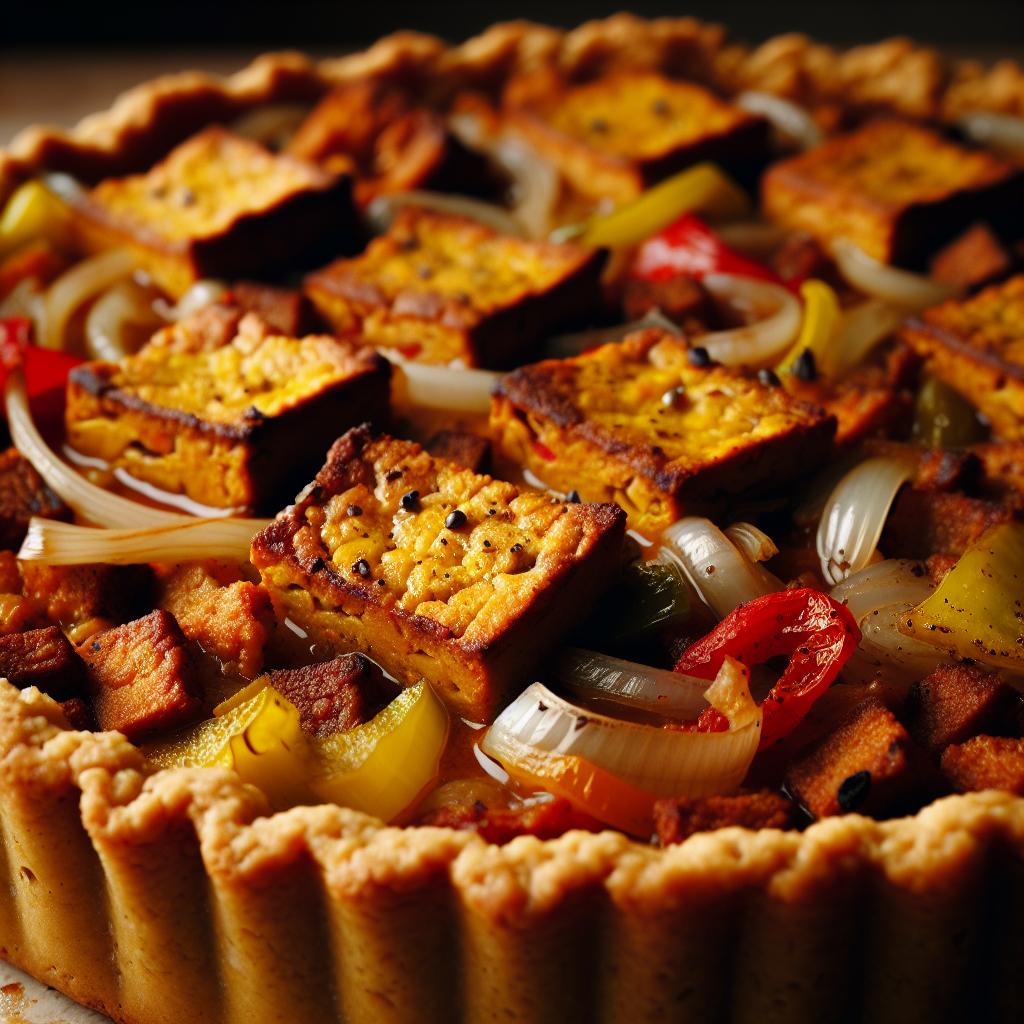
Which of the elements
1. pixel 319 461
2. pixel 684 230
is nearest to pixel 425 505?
pixel 319 461

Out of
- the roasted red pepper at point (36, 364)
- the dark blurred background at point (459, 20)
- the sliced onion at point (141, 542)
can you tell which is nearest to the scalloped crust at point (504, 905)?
the sliced onion at point (141, 542)

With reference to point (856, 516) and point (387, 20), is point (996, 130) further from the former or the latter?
point (387, 20)

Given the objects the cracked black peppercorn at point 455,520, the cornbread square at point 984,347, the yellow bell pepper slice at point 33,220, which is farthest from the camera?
the yellow bell pepper slice at point 33,220

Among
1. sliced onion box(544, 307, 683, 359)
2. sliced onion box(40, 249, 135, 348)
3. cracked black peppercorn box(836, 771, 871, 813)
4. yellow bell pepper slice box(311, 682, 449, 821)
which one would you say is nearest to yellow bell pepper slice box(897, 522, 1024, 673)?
cracked black peppercorn box(836, 771, 871, 813)

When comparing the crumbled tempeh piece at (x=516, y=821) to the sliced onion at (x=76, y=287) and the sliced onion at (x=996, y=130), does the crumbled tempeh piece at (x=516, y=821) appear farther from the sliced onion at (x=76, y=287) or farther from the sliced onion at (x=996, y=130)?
the sliced onion at (x=996, y=130)

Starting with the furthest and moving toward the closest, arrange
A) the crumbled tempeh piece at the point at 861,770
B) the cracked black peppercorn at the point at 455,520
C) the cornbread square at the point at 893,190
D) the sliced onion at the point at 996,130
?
the sliced onion at the point at 996,130, the cornbread square at the point at 893,190, the cracked black peppercorn at the point at 455,520, the crumbled tempeh piece at the point at 861,770

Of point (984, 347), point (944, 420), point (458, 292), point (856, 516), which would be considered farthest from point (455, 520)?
point (984, 347)

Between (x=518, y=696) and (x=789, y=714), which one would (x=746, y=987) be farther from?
(x=518, y=696)
